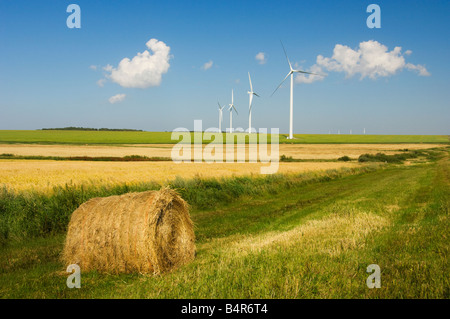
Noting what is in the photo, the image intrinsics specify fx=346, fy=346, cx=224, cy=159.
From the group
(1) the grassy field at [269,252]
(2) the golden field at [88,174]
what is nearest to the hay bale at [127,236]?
(1) the grassy field at [269,252]

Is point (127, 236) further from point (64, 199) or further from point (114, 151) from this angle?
point (114, 151)

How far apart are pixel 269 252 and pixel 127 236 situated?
3155 mm

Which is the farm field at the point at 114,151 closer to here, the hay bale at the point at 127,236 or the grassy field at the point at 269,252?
the grassy field at the point at 269,252

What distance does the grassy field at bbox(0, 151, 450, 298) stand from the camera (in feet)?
18.8

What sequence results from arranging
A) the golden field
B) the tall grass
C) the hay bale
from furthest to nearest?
the golden field
the tall grass
the hay bale

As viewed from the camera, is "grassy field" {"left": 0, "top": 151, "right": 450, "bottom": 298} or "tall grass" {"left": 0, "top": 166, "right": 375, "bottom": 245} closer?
"grassy field" {"left": 0, "top": 151, "right": 450, "bottom": 298}

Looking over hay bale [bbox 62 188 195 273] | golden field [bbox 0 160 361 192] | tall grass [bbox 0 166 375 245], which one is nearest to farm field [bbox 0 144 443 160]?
golden field [bbox 0 160 361 192]

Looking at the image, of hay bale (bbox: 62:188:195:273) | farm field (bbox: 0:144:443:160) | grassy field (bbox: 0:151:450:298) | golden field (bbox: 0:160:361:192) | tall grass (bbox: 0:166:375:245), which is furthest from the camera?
farm field (bbox: 0:144:443:160)

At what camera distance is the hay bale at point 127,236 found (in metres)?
7.49

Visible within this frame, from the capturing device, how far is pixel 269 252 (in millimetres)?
7750

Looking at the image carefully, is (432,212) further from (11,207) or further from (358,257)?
(11,207)

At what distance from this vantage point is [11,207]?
40.1 feet

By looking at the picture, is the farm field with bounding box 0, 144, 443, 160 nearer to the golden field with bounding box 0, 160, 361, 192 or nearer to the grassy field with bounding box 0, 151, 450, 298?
the golden field with bounding box 0, 160, 361, 192

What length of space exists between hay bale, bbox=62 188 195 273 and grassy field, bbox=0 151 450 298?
0.34m
